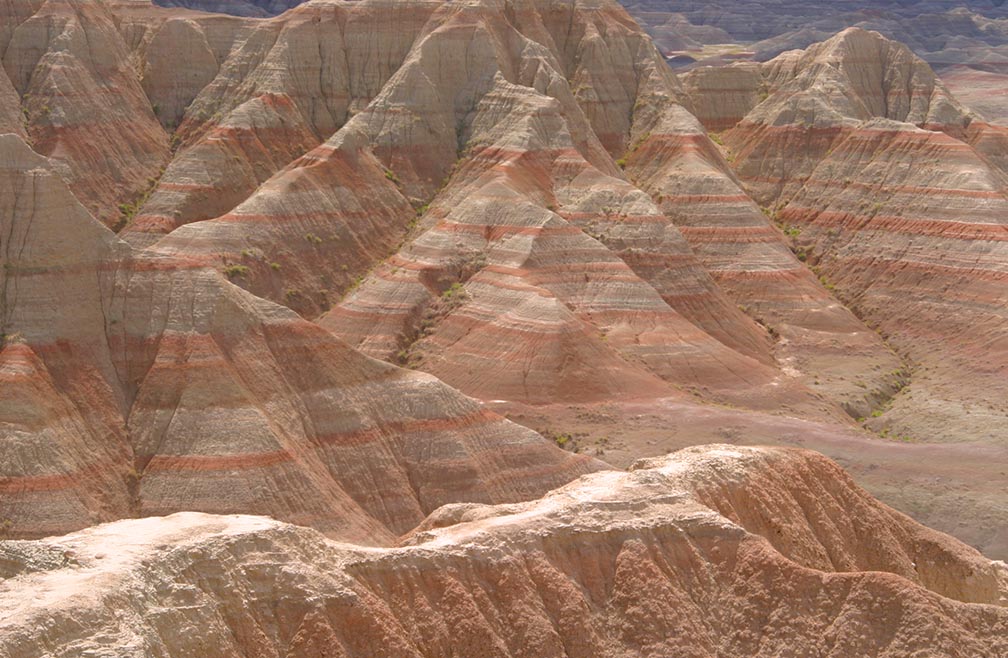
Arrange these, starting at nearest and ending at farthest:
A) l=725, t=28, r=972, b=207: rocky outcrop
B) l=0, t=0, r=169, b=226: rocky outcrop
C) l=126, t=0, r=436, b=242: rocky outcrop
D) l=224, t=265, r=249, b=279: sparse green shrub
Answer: l=224, t=265, r=249, b=279: sparse green shrub < l=126, t=0, r=436, b=242: rocky outcrop < l=0, t=0, r=169, b=226: rocky outcrop < l=725, t=28, r=972, b=207: rocky outcrop

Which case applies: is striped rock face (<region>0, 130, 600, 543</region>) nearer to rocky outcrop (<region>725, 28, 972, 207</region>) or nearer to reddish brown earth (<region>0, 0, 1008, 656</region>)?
reddish brown earth (<region>0, 0, 1008, 656</region>)

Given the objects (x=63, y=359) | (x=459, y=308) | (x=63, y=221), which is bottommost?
(x=459, y=308)

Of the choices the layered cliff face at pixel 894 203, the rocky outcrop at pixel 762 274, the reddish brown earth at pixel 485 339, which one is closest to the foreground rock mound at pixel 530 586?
the reddish brown earth at pixel 485 339

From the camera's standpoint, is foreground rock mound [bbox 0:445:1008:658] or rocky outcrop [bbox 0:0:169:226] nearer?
foreground rock mound [bbox 0:445:1008:658]

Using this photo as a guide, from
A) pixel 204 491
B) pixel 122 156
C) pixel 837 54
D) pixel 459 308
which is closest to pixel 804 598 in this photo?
pixel 204 491

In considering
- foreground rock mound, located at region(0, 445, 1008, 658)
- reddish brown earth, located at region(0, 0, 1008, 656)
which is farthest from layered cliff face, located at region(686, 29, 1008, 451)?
foreground rock mound, located at region(0, 445, 1008, 658)

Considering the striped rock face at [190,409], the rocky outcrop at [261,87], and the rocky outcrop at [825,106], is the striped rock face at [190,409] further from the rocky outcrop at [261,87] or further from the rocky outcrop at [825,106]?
the rocky outcrop at [825,106]

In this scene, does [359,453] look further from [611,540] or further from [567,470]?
[611,540]
